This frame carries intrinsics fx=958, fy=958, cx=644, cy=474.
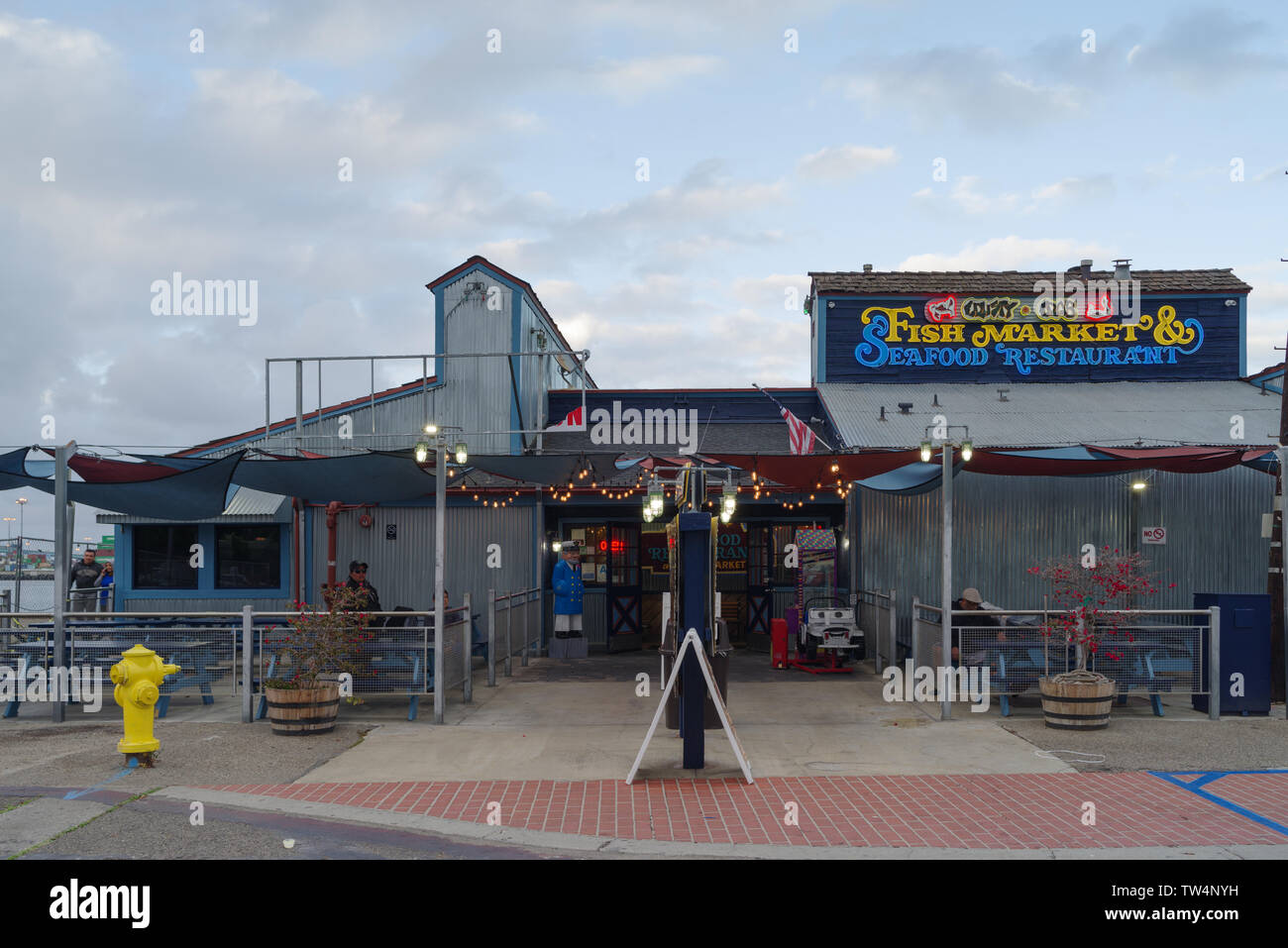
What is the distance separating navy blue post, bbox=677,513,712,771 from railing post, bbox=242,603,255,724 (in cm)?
498

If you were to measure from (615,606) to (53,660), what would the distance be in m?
9.22

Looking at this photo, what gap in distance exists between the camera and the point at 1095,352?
1780 centimetres

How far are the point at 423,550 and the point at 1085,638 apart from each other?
1073cm

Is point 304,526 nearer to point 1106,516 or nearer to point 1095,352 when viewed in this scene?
point 1106,516

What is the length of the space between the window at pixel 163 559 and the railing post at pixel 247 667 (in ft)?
23.3

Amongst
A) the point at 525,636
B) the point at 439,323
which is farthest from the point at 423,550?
the point at 439,323

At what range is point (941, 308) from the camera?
58.6ft

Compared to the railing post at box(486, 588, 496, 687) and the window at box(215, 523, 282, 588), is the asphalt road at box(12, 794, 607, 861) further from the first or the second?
the window at box(215, 523, 282, 588)

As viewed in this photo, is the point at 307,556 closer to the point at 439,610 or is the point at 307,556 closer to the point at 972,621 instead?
the point at 439,610

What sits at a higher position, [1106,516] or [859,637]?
[1106,516]

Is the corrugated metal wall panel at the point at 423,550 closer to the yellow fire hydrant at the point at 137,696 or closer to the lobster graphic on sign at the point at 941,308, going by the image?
the yellow fire hydrant at the point at 137,696

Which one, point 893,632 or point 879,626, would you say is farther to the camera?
point 879,626

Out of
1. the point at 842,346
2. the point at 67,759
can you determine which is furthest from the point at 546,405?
the point at 67,759
